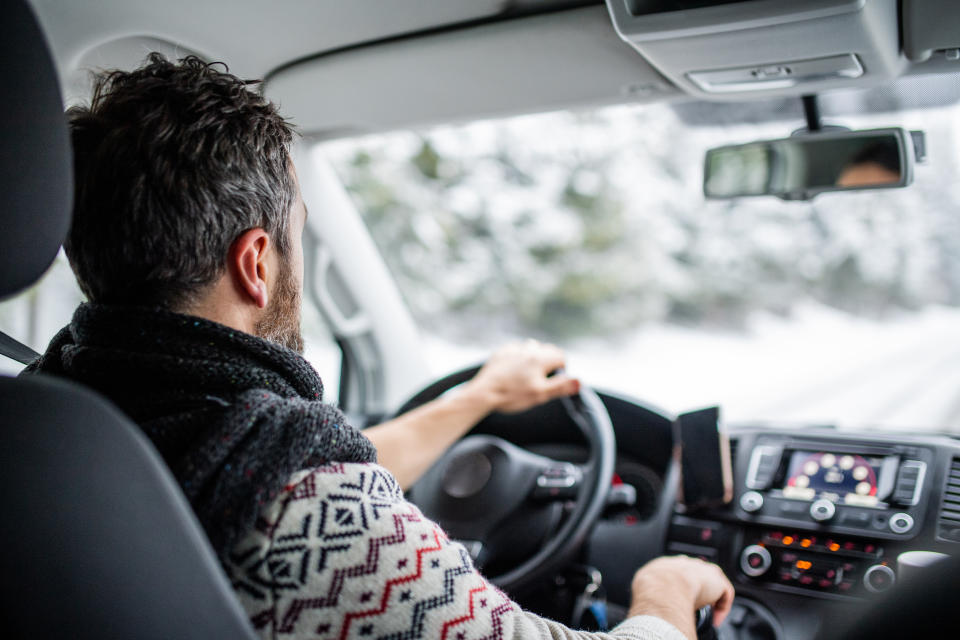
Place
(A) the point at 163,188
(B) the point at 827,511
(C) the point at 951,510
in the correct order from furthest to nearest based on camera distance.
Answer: (B) the point at 827,511
(C) the point at 951,510
(A) the point at 163,188

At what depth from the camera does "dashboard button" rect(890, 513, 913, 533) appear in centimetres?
210

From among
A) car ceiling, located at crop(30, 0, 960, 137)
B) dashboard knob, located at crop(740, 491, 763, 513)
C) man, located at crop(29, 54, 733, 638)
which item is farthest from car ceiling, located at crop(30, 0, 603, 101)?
dashboard knob, located at crop(740, 491, 763, 513)

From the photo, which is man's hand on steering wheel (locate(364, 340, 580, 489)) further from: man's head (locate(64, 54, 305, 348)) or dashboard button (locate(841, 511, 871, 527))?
man's head (locate(64, 54, 305, 348))

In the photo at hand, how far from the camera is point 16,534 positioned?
0.94 m

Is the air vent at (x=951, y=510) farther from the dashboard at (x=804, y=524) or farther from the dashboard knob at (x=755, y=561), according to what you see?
the dashboard knob at (x=755, y=561)

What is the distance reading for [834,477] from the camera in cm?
229

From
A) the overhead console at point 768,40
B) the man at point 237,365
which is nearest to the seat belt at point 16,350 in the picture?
the man at point 237,365

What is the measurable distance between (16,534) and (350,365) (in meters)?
2.57

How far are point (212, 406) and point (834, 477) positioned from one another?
1.79m

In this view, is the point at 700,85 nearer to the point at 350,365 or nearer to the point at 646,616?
the point at 646,616

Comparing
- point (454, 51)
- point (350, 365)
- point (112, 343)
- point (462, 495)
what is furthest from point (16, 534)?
point (350, 365)

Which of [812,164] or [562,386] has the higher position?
[812,164]

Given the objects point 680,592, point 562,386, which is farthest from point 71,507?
point 562,386

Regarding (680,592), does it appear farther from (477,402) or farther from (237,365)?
(237,365)
